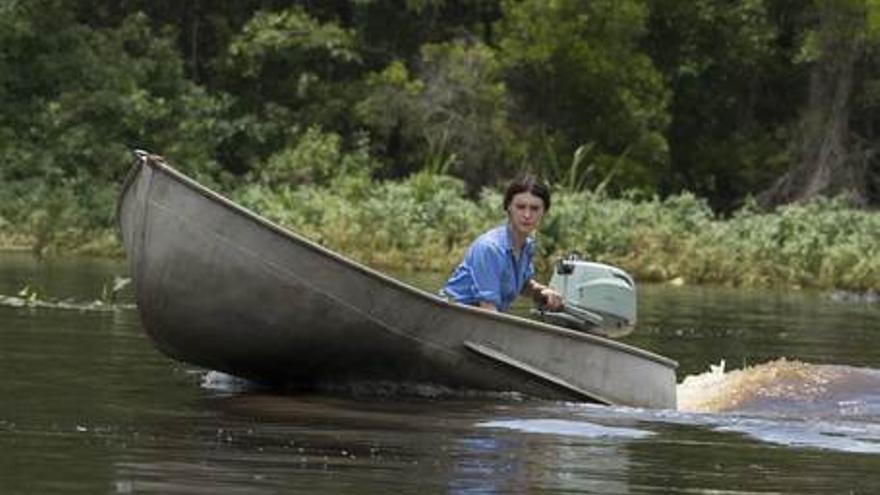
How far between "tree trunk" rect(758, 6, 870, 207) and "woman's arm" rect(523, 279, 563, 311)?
25.6 meters

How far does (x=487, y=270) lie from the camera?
11742 millimetres

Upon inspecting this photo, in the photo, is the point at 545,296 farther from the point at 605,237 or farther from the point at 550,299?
the point at 605,237

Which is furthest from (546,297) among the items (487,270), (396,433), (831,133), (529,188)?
(831,133)

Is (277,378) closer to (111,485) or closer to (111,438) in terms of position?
(111,438)

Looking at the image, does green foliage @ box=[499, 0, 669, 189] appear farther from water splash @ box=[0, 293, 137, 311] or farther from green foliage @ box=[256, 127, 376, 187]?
water splash @ box=[0, 293, 137, 311]

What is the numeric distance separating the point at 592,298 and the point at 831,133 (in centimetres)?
2665

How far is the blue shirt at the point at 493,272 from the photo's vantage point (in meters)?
11.7

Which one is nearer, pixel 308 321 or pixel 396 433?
pixel 396 433

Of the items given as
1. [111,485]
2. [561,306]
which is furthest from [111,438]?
[561,306]

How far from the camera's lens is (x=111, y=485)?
789 cm

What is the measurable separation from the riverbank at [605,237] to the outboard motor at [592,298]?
16482 millimetres

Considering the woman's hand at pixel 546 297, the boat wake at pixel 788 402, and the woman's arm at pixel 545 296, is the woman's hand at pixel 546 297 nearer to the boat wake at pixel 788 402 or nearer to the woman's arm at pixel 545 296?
the woman's arm at pixel 545 296

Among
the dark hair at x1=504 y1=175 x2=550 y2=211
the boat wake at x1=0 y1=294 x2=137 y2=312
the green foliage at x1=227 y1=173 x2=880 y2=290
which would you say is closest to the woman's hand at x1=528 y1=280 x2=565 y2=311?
the dark hair at x1=504 y1=175 x2=550 y2=211

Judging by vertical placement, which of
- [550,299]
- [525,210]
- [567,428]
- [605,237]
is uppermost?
[605,237]
